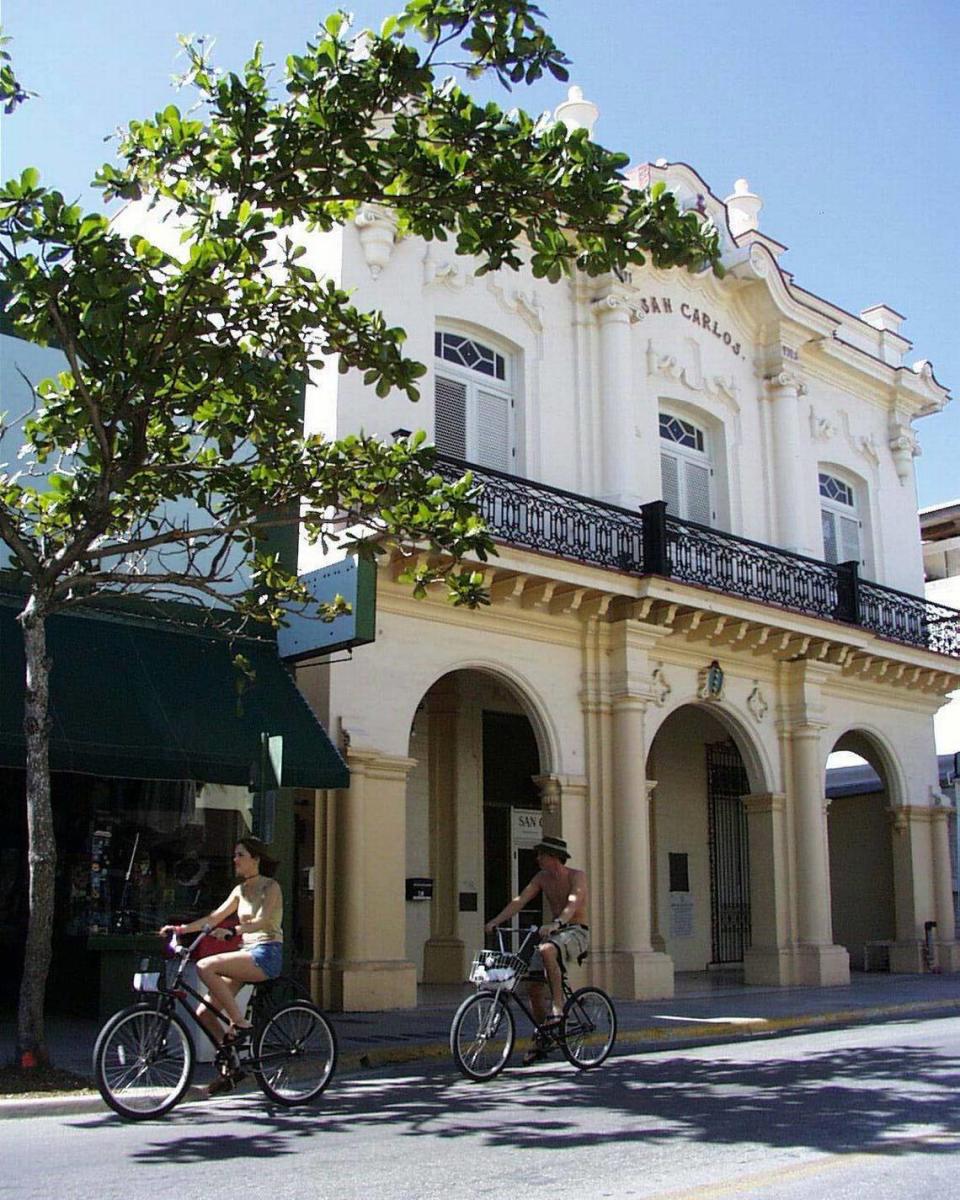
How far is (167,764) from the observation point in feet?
39.6

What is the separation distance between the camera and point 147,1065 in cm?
788

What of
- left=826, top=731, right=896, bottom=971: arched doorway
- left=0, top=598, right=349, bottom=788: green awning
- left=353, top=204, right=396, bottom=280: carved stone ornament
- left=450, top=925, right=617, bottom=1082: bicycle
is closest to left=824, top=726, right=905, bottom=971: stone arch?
left=826, top=731, right=896, bottom=971: arched doorway

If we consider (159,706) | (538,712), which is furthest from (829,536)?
(159,706)

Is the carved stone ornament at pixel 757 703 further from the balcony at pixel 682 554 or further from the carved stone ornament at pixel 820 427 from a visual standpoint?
the carved stone ornament at pixel 820 427

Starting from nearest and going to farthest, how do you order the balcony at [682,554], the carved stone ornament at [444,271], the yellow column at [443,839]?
the balcony at [682,554], the carved stone ornament at [444,271], the yellow column at [443,839]

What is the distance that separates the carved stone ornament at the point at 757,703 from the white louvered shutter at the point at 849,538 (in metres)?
3.72

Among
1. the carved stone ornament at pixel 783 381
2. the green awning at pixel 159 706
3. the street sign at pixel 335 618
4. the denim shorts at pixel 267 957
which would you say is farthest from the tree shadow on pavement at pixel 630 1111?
the carved stone ornament at pixel 783 381

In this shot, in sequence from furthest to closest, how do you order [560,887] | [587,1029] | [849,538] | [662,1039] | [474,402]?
[849,538] < [474,402] < [662,1039] < [560,887] < [587,1029]

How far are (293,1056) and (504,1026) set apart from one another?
180 centimetres

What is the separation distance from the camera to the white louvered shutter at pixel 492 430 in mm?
17266

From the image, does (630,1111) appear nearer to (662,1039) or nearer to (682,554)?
(662,1039)

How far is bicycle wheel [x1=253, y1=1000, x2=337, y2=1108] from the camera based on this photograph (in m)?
8.27

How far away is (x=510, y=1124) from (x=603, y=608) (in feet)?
32.7

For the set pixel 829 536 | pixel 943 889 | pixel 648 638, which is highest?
pixel 829 536
